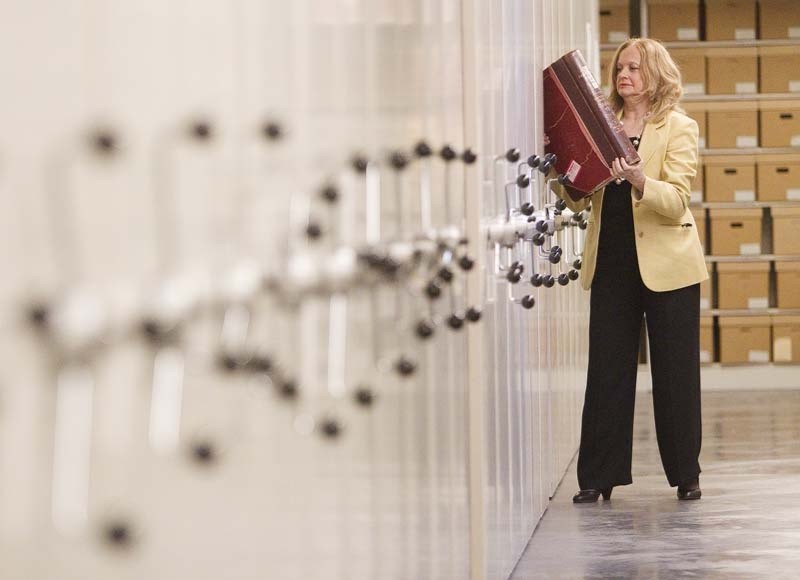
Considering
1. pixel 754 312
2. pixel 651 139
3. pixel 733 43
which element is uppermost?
pixel 733 43

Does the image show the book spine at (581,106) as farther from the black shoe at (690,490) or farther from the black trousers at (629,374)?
the black shoe at (690,490)

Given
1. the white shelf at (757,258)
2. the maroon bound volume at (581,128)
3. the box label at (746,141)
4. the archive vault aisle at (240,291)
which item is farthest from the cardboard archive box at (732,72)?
the archive vault aisle at (240,291)

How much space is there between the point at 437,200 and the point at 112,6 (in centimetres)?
111

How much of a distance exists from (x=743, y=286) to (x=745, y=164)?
648mm

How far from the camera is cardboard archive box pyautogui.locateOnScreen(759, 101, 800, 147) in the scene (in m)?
7.30

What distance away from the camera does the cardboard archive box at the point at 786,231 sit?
285 inches

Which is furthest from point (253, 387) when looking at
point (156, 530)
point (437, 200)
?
point (437, 200)

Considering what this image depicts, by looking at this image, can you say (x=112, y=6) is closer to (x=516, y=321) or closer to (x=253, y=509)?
(x=253, y=509)

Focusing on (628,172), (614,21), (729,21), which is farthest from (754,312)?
(628,172)

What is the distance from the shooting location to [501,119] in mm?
2621

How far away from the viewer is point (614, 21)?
7422 mm

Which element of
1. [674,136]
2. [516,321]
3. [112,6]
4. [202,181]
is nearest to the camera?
[112,6]

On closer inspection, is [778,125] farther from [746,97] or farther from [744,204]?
[744,204]

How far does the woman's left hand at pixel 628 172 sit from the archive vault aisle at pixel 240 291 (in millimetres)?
1043
